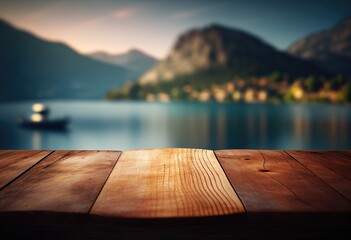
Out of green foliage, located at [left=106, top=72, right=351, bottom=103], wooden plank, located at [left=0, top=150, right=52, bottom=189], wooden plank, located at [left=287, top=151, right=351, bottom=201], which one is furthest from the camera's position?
green foliage, located at [left=106, top=72, right=351, bottom=103]

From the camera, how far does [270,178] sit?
4.77 ft

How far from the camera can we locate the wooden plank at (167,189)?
103 centimetres

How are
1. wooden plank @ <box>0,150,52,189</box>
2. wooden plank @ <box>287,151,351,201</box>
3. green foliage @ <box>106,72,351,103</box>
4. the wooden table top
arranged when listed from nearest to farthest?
the wooden table top
wooden plank @ <box>287,151,351,201</box>
wooden plank @ <box>0,150,52,189</box>
green foliage @ <box>106,72,351,103</box>

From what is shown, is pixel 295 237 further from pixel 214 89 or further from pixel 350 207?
pixel 214 89

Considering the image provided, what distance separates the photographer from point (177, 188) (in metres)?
1.28

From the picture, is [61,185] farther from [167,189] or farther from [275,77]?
[275,77]

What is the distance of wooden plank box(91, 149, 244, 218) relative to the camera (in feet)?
3.39

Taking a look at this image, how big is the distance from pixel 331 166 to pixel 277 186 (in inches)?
22.7

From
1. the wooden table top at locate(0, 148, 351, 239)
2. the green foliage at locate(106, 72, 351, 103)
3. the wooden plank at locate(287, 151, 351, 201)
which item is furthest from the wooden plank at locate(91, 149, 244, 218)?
the green foliage at locate(106, 72, 351, 103)

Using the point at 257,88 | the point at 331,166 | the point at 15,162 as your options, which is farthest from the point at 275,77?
the point at 15,162

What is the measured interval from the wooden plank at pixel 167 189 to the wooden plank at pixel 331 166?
46 centimetres

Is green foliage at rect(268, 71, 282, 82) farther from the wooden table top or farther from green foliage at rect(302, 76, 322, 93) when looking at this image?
the wooden table top

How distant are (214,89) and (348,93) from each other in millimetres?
69724

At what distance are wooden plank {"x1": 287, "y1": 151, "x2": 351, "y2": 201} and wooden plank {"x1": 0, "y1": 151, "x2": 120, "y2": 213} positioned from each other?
3.18 ft
